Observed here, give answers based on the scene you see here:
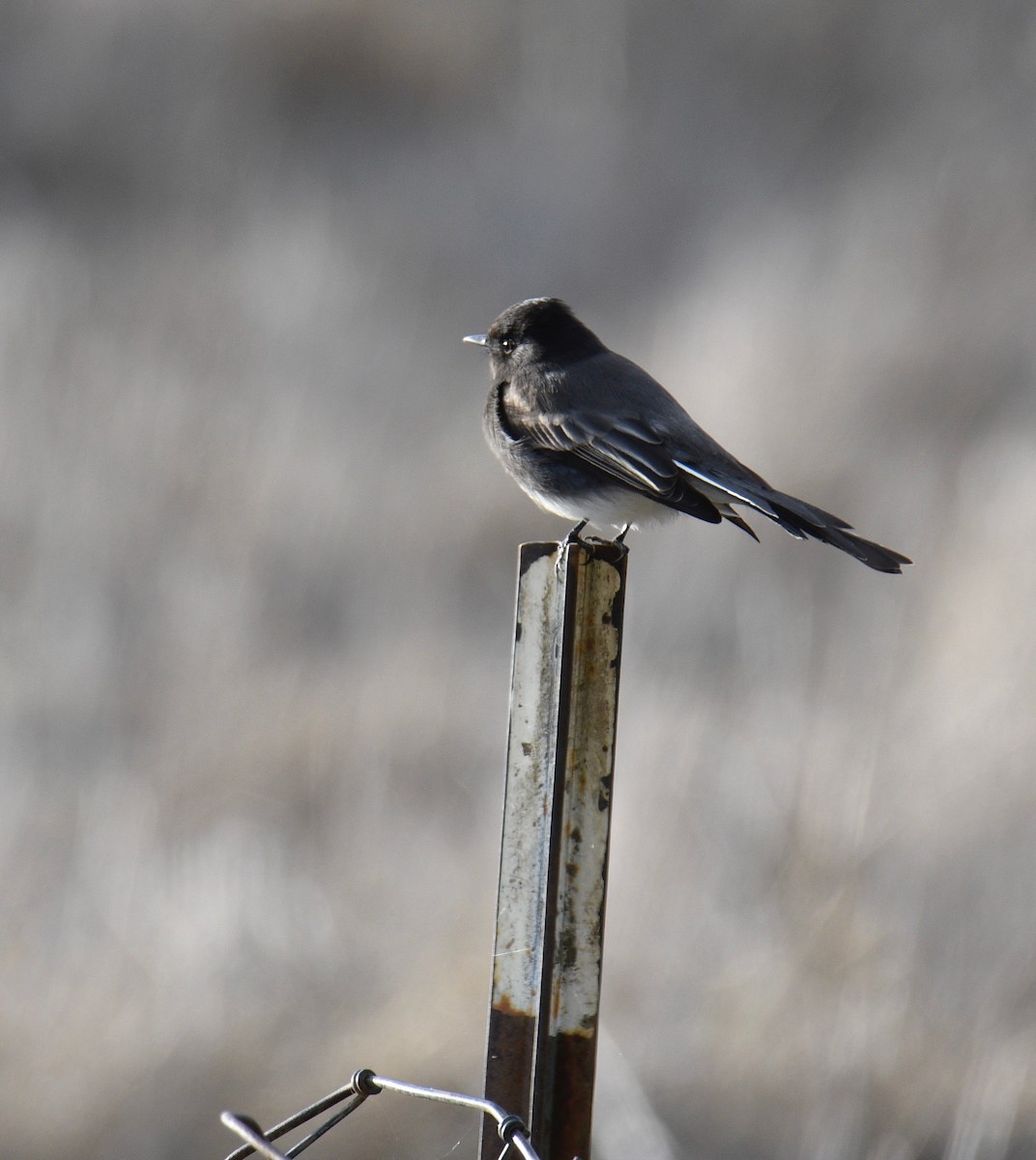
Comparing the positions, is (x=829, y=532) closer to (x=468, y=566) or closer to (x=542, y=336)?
(x=542, y=336)

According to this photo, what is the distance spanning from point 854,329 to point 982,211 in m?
1.11

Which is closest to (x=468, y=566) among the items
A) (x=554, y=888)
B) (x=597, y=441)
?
(x=597, y=441)

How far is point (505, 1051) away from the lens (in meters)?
1.65

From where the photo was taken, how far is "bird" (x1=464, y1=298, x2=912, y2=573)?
3529 millimetres

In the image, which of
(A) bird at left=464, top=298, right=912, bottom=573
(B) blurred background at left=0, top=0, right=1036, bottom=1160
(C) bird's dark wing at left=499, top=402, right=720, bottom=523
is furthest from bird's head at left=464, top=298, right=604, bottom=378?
(B) blurred background at left=0, top=0, right=1036, bottom=1160

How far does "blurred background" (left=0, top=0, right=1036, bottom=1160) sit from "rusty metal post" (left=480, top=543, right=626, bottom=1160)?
330cm

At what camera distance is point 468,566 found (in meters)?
7.95

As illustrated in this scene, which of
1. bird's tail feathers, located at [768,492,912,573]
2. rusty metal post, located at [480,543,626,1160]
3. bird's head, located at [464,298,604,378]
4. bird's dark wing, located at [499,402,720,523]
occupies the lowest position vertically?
rusty metal post, located at [480,543,626,1160]

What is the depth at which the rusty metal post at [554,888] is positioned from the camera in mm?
1628

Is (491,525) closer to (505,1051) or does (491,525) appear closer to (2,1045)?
(2,1045)

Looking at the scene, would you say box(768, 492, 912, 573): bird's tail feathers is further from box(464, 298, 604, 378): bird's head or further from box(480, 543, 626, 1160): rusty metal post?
box(480, 543, 626, 1160): rusty metal post

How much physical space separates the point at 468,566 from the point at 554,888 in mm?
6329

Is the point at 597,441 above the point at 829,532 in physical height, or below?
above

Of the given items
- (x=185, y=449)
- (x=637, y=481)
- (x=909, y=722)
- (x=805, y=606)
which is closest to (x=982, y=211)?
(x=805, y=606)
